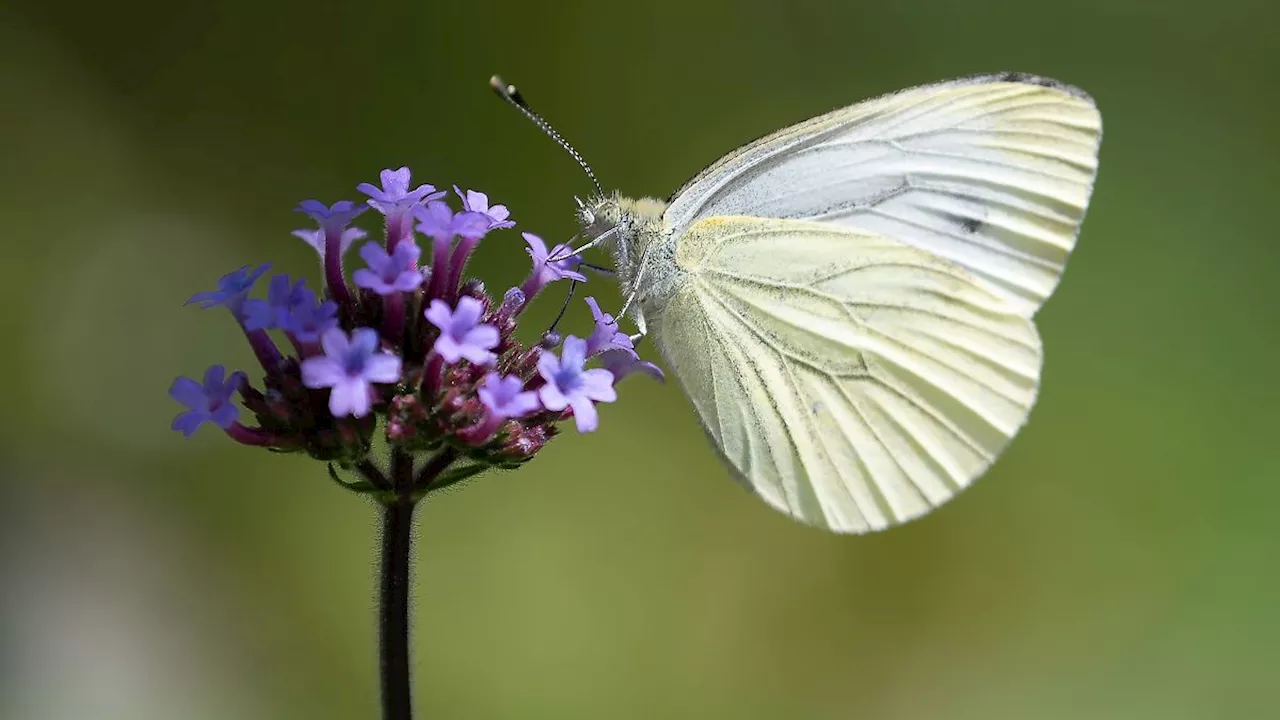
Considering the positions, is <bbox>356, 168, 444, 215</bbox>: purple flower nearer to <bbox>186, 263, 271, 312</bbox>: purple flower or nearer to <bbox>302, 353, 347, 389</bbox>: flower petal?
<bbox>186, 263, 271, 312</bbox>: purple flower

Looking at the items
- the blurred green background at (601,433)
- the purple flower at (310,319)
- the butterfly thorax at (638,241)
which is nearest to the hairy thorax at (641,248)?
the butterfly thorax at (638,241)

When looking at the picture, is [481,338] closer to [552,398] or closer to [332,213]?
[552,398]

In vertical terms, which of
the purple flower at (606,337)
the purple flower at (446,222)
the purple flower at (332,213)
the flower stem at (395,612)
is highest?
the purple flower at (332,213)

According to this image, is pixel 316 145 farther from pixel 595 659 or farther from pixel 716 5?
pixel 595 659

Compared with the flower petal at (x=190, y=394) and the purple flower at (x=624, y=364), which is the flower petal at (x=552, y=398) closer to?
the purple flower at (x=624, y=364)

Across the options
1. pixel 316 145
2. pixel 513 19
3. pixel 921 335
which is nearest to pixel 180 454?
pixel 316 145

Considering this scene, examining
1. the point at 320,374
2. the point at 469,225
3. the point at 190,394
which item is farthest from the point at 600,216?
the point at 190,394
